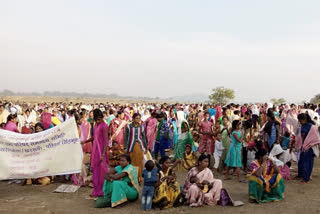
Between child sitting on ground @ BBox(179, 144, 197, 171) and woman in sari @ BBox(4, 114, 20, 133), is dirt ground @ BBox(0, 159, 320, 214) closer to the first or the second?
woman in sari @ BBox(4, 114, 20, 133)

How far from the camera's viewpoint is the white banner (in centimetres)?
618

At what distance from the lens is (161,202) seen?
5367 mm

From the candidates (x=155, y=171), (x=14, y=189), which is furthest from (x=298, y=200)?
(x=14, y=189)

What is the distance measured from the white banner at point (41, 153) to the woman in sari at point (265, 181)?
338 centimetres

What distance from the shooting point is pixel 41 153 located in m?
6.26

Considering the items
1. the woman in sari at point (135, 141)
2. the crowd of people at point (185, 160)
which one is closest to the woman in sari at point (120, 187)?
the crowd of people at point (185, 160)

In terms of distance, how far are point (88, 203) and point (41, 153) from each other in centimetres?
149

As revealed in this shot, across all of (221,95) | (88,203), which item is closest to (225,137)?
(88,203)

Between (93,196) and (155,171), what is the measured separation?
4.83 feet

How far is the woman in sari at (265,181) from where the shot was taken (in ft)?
18.4

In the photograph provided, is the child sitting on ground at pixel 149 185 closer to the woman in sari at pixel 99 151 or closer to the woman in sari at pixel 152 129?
the woman in sari at pixel 99 151

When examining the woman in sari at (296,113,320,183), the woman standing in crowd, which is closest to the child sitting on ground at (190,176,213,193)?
the woman standing in crowd

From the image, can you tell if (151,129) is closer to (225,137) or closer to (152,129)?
(152,129)

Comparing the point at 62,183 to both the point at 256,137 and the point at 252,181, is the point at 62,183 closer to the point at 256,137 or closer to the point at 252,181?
the point at 252,181
